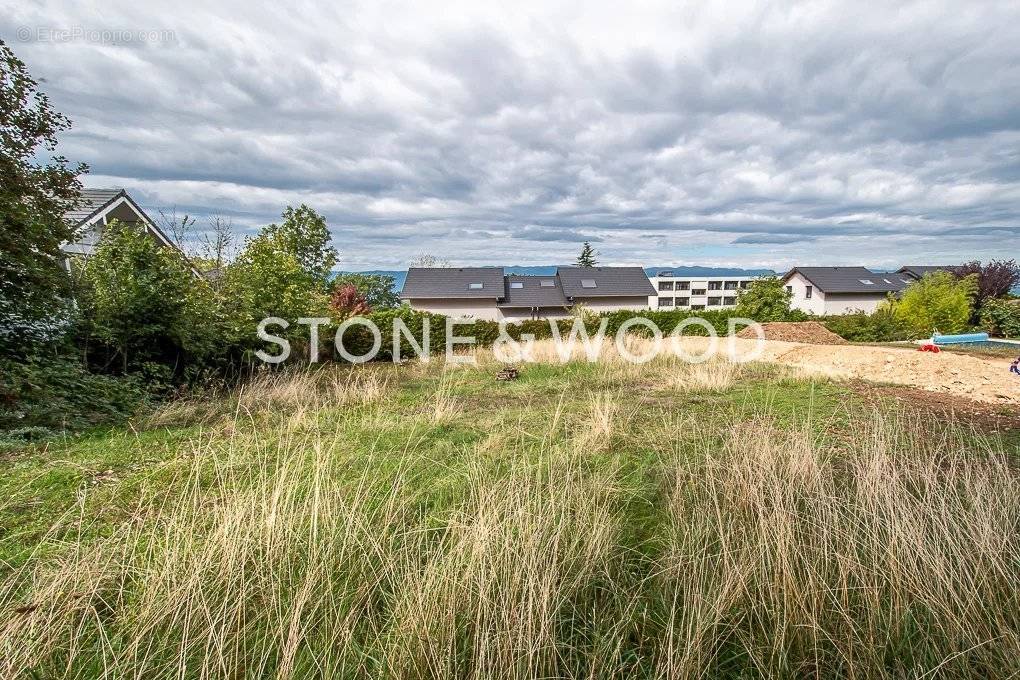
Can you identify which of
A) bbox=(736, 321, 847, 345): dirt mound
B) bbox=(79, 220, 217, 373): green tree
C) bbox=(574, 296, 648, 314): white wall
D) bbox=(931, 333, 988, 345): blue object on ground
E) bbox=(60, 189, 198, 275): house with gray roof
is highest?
bbox=(60, 189, 198, 275): house with gray roof

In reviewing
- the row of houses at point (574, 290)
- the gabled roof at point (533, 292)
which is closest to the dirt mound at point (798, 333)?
the row of houses at point (574, 290)

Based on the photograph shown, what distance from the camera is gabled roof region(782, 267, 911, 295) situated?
38.0m

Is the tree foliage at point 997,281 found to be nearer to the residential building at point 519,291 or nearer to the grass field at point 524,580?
the residential building at point 519,291

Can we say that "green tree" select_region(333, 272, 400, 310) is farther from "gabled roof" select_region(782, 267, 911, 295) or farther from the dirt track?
"gabled roof" select_region(782, 267, 911, 295)

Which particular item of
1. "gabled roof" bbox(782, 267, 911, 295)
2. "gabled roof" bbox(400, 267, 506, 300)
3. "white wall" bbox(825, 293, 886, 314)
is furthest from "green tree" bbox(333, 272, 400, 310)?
"white wall" bbox(825, 293, 886, 314)

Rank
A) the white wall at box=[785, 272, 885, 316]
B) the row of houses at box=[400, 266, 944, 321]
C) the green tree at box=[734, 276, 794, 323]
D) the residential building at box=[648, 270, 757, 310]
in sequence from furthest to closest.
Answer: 1. the residential building at box=[648, 270, 757, 310]
2. the white wall at box=[785, 272, 885, 316]
3. the row of houses at box=[400, 266, 944, 321]
4. the green tree at box=[734, 276, 794, 323]

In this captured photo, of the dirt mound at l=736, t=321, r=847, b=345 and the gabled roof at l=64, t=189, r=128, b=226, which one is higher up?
the gabled roof at l=64, t=189, r=128, b=226

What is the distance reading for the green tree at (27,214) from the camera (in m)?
5.68

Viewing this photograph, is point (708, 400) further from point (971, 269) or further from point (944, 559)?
point (971, 269)

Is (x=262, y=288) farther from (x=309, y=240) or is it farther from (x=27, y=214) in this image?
(x=309, y=240)

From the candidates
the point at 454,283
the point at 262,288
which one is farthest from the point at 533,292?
the point at 262,288

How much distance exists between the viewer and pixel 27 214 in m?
5.79

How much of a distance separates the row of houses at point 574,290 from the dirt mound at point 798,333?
15.2 m

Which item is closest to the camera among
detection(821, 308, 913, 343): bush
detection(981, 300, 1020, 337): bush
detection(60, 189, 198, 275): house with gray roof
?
detection(60, 189, 198, 275): house with gray roof
